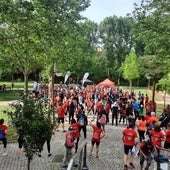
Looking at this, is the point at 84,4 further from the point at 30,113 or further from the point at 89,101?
the point at 30,113

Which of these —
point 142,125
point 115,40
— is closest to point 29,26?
point 142,125

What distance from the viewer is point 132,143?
14484 mm

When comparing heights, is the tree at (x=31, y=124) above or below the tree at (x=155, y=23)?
below

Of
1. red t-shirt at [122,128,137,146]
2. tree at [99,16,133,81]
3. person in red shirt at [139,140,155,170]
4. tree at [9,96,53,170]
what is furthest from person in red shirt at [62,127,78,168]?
tree at [99,16,133,81]

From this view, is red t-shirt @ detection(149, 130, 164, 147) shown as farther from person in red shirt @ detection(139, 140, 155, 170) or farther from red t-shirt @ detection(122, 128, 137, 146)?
person in red shirt @ detection(139, 140, 155, 170)

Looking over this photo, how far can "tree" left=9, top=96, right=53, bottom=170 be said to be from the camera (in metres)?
12.9

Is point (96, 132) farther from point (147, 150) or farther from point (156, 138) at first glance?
point (147, 150)

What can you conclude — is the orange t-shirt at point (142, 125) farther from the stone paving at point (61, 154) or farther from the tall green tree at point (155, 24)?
the tall green tree at point (155, 24)

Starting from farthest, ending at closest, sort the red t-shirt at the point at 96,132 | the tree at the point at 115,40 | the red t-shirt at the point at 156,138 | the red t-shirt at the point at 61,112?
the tree at the point at 115,40
the red t-shirt at the point at 61,112
the red t-shirt at the point at 96,132
the red t-shirt at the point at 156,138

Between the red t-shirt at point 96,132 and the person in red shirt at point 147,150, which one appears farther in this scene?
the red t-shirt at point 96,132

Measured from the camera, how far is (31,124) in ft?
42.3

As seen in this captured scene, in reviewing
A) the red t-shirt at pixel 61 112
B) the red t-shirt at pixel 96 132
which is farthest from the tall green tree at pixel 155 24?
the red t-shirt at pixel 96 132

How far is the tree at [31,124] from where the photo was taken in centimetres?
1286

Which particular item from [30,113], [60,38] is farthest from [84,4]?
[30,113]
